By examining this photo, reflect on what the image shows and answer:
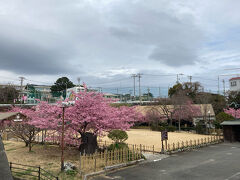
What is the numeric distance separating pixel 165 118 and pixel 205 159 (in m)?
26.1

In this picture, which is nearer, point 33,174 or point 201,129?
point 33,174

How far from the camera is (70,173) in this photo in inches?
430

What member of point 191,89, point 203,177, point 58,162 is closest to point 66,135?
point 58,162

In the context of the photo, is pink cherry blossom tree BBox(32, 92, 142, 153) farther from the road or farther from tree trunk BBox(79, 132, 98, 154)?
the road

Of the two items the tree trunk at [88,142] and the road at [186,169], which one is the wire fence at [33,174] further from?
the tree trunk at [88,142]

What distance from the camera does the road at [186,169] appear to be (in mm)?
10727

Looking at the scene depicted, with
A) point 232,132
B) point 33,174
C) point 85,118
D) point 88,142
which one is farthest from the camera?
point 232,132

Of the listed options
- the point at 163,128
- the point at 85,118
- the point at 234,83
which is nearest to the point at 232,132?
the point at 163,128

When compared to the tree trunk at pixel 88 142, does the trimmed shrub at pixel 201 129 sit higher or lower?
lower

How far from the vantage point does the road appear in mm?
10727

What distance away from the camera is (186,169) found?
12148mm

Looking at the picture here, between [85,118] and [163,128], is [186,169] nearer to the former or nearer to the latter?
[85,118]

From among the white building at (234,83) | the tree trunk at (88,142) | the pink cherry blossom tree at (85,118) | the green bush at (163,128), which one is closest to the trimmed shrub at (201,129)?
the green bush at (163,128)

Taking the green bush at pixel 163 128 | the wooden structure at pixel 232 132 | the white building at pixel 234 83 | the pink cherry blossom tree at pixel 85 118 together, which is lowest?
the green bush at pixel 163 128
